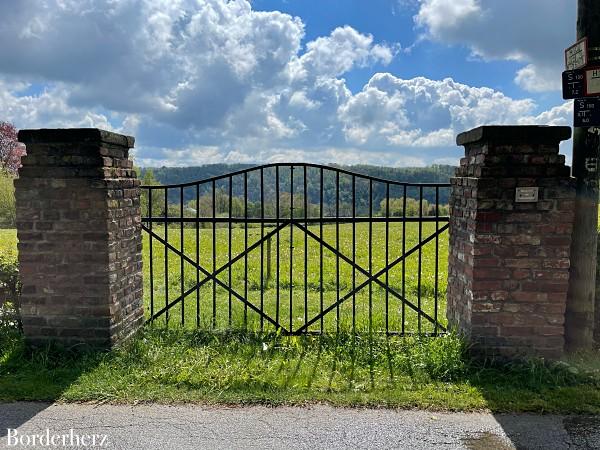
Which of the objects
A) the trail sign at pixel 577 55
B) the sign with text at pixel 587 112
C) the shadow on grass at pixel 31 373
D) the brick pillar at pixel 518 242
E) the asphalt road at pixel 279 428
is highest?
the trail sign at pixel 577 55

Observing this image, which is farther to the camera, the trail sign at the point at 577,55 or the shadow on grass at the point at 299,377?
the trail sign at the point at 577,55

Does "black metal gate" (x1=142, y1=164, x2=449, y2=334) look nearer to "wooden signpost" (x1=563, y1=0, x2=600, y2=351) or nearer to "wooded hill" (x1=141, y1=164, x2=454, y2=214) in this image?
"wooded hill" (x1=141, y1=164, x2=454, y2=214)

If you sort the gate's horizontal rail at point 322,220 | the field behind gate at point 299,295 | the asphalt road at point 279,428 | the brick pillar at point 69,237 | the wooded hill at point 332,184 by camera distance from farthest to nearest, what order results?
the wooded hill at point 332,184 → the field behind gate at point 299,295 → the gate's horizontal rail at point 322,220 → the brick pillar at point 69,237 → the asphalt road at point 279,428

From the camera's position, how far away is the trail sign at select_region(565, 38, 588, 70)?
14.0 feet

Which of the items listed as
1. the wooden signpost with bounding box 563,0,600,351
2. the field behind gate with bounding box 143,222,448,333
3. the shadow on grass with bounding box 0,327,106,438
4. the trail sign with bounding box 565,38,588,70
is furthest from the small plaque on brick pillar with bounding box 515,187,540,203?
the shadow on grass with bounding box 0,327,106,438

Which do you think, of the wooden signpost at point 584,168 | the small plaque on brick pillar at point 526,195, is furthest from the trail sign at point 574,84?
the small plaque on brick pillar at point 526,195

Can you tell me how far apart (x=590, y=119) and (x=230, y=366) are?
139 inches

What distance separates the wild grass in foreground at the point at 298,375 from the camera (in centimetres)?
382

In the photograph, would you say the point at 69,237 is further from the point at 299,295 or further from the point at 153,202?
the point at 153,202

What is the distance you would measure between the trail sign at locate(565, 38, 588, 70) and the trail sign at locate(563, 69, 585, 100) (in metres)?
0.07

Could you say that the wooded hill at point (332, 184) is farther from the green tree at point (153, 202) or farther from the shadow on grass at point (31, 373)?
the shadow on grass at point (31, 373)

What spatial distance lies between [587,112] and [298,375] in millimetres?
3134

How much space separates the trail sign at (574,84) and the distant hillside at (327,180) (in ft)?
4.13

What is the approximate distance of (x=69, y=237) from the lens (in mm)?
4469
